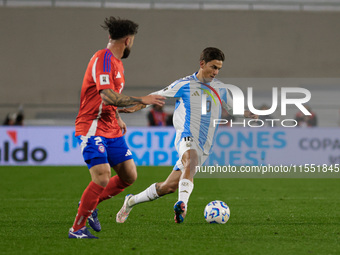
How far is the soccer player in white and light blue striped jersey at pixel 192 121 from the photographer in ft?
20.7

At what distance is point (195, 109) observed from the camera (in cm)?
658

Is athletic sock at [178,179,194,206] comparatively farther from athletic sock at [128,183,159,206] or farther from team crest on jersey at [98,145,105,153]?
team crest on jersey at [98,145,105,153]

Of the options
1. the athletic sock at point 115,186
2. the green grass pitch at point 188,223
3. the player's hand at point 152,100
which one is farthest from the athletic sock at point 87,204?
the player's hand at point 152,100

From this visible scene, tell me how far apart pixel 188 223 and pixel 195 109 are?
1.28m

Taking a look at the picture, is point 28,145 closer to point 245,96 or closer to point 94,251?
point 245,96

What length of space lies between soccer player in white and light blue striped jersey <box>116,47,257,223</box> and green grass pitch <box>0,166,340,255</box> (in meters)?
0.38

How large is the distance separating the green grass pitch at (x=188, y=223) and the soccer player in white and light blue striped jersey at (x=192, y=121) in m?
0.38

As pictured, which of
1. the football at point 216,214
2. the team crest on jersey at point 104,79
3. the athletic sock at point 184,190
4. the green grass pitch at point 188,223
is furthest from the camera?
the football at point 216,214

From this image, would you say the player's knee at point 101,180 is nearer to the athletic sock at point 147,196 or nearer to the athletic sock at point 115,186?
the athletic sock at point 115,186

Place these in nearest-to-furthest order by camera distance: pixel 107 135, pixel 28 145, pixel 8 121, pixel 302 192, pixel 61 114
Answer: pixel 107 135 < pixel 302 192 < pixel 28 145 < pixel 8 121 < pixel 61 114

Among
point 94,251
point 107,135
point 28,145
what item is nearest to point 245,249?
point 94,251

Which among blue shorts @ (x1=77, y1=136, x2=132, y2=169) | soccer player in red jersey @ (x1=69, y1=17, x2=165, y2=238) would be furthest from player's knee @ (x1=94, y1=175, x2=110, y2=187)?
blue shorts @ (x1=77, y1=136, x2=132, y2=169)

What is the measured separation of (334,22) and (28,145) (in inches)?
568

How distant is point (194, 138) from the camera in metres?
6.46
